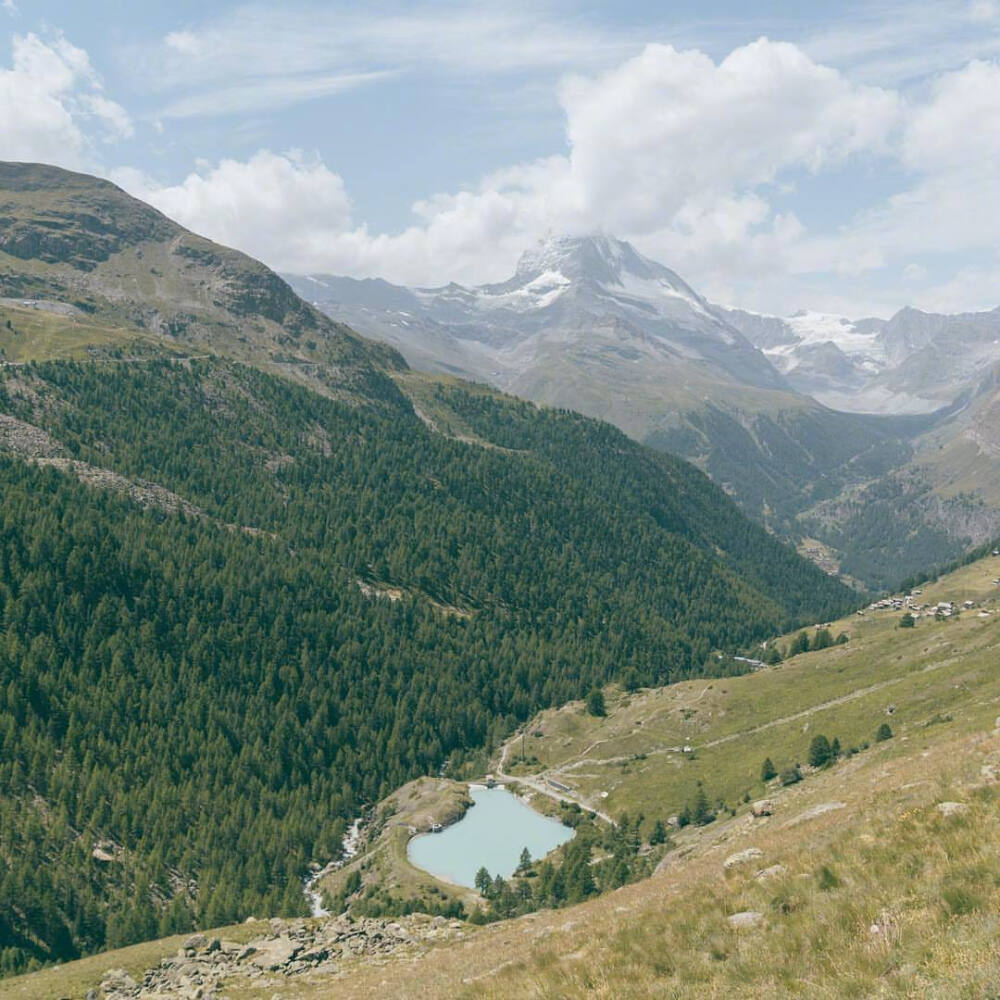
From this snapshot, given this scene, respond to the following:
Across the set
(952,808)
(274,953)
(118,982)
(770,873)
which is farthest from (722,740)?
(770,873)

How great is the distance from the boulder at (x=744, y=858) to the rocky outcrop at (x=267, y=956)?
32945 millimetres

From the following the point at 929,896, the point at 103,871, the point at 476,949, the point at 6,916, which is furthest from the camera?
the point at 103,871

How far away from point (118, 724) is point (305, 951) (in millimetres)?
140635

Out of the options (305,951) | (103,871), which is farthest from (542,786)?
(305,951)

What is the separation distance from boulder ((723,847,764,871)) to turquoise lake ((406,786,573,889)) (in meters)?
107

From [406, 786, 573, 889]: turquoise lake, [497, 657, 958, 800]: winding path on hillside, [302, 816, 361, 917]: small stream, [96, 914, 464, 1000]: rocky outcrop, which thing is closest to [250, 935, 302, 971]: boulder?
[96, 914, 464, 1000]: rocky outcrop

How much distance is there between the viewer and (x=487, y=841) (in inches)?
6206

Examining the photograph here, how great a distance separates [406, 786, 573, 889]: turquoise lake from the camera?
146 metres

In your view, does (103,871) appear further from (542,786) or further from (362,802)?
(542,786)

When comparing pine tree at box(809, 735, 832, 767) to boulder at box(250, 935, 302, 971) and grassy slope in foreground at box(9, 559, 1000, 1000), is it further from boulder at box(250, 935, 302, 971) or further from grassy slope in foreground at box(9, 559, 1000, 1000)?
boulder at box(250, 935, 302, 971)

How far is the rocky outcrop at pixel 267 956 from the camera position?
61719mm

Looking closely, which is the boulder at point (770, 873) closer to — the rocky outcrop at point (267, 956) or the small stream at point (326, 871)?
the rocky outcrop at point (267, 956)

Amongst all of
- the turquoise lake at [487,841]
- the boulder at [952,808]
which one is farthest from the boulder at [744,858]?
the turquoise lake at [487,841]

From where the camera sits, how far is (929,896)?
26484 mm
